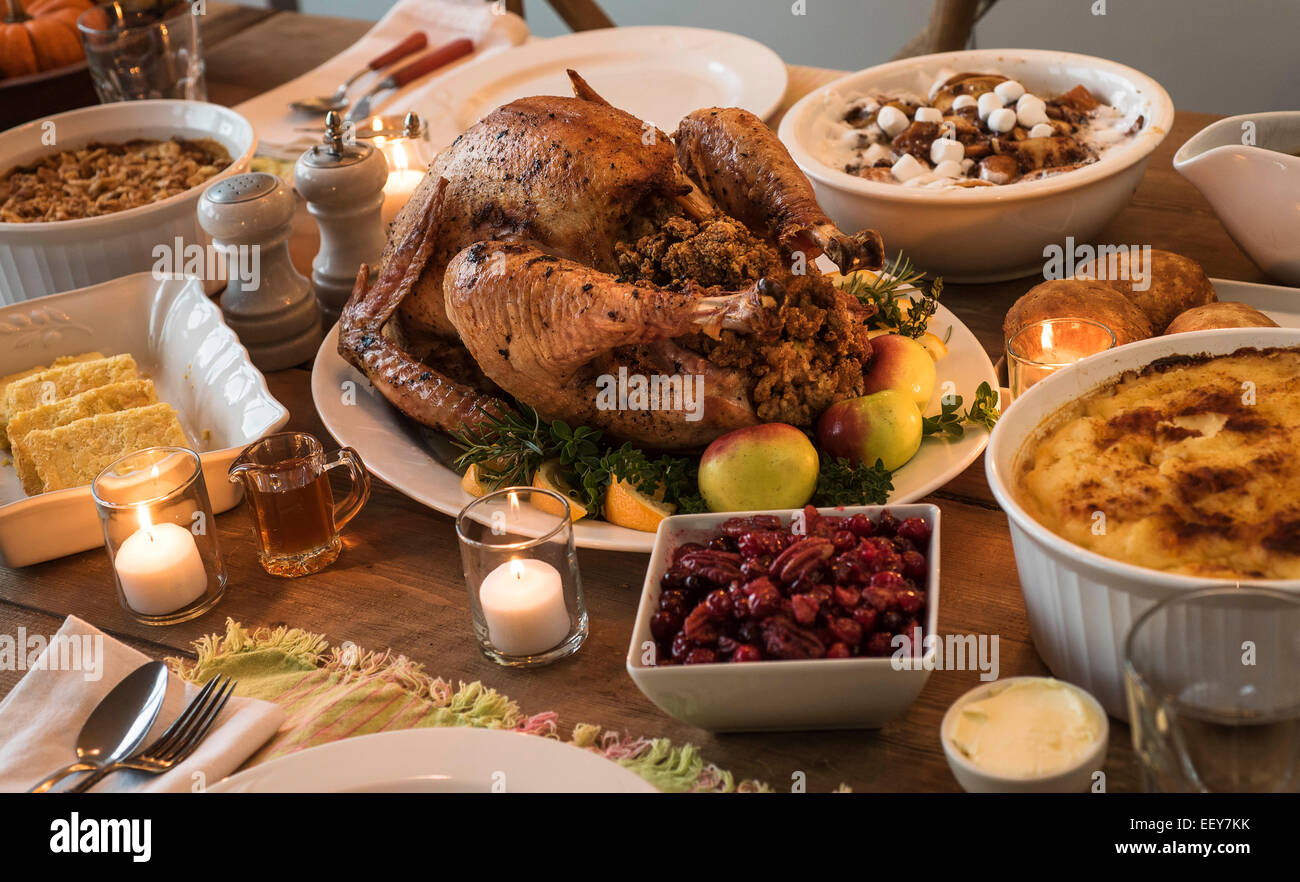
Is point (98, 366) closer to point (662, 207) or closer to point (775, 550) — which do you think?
point (662, 207)

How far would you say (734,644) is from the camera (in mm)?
1122

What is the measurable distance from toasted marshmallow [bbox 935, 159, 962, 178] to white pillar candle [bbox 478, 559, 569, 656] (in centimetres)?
113

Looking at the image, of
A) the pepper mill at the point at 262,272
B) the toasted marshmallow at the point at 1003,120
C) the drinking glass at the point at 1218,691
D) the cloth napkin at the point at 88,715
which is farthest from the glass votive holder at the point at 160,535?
the toasted marshmallow at the point at 1003,120

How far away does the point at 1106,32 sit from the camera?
14.6 feet

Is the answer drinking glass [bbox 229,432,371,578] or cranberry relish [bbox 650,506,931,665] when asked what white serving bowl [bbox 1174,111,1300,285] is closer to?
cranberry relish [bbox 650,506,931,665]

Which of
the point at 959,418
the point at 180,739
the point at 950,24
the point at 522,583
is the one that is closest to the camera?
the point at 180,739

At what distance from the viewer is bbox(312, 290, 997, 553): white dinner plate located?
4.75 feet

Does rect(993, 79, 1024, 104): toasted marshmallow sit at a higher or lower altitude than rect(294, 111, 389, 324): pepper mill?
higher

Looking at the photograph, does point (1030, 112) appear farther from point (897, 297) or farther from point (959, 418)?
point (959, 418)

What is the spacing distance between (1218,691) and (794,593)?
39 centimetres

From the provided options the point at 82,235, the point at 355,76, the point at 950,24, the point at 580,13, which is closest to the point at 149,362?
the point at 82,235

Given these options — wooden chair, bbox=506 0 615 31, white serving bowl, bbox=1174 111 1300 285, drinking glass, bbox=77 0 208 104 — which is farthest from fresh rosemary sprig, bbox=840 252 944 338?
wooden chair, bbox=506 0 615 31

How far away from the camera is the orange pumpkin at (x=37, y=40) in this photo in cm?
275

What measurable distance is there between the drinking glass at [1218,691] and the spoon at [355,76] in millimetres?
2398
